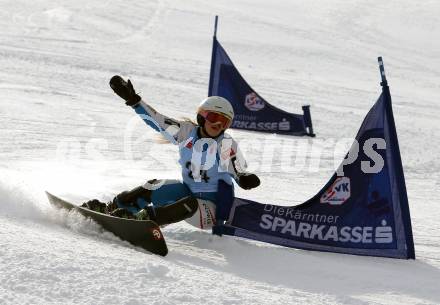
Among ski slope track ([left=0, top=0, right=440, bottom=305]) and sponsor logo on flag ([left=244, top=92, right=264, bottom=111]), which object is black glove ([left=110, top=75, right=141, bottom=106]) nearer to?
ski slope track ([left=0, top=0, right=440, bottom=305])

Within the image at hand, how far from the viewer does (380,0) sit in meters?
40.2

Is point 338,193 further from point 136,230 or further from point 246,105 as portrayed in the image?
point 246,105

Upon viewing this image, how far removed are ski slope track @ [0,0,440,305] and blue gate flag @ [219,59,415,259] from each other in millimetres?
117

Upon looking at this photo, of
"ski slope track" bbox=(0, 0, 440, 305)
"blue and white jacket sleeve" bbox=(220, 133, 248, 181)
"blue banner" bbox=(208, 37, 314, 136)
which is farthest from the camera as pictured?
"blue banner" bbox=(208, 37, 314, 136)

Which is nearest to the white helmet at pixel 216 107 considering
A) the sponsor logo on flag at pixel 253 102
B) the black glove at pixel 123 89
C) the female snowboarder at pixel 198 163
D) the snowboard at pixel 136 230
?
the female snowboarder at pixel 198 163

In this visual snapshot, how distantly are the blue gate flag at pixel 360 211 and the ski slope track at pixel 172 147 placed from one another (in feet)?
0.38

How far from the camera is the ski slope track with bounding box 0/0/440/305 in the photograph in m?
3.66

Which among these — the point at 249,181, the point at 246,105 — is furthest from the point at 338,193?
the point at 246,105

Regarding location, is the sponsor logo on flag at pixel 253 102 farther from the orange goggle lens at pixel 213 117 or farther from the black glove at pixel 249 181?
the black glove at pixel 249 181

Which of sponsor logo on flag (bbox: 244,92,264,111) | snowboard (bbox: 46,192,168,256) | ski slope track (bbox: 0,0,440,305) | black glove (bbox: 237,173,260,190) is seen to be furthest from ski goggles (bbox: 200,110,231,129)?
sponsor logo on flag (bbox: 244,92,264,111)

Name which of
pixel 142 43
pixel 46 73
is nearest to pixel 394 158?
pixel 46 73

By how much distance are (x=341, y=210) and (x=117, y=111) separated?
8503 mm

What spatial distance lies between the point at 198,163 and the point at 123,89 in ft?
2.72

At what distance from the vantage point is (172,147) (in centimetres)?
1064
